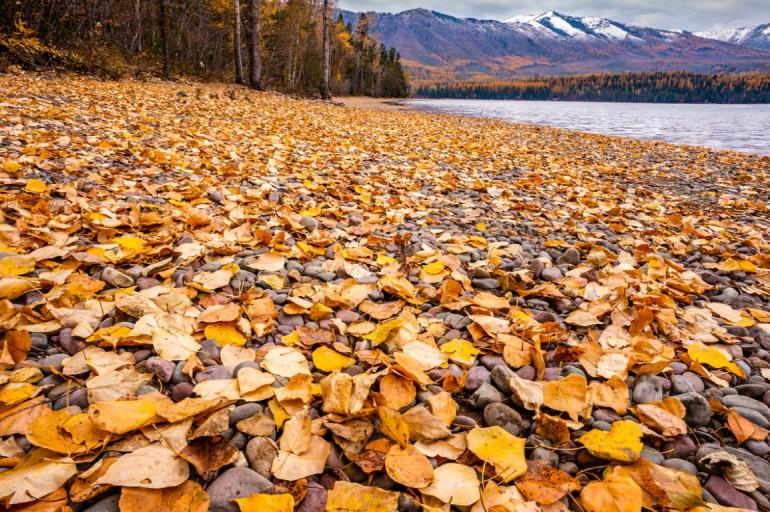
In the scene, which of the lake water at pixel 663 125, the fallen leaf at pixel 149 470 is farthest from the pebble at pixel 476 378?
the lake water at pixel 663 125

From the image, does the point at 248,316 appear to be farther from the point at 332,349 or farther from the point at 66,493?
the point at 66,493

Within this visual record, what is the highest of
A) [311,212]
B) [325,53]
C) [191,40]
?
[191,40]

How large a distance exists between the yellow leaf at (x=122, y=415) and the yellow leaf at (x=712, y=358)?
1718 millimetres

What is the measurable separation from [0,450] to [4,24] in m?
13.1

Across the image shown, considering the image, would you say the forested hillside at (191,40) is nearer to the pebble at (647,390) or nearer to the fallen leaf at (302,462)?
the fallen leaf at (302,462)

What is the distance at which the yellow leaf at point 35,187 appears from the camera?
2.25 meters

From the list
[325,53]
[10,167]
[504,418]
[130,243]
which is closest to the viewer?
[504,418]

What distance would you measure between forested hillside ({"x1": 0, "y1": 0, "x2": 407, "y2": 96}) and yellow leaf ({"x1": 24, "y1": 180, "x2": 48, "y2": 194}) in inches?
329

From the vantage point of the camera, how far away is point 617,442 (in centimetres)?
103

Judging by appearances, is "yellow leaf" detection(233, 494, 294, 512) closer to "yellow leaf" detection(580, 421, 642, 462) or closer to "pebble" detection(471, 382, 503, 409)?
"pebble" detection(471, 382, 503, 409)

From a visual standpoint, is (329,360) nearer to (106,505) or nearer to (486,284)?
(106,505)

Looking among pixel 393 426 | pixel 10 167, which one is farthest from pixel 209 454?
pixel 10 167

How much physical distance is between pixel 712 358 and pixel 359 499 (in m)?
1.35

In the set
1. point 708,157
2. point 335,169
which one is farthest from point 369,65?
point 335,169
